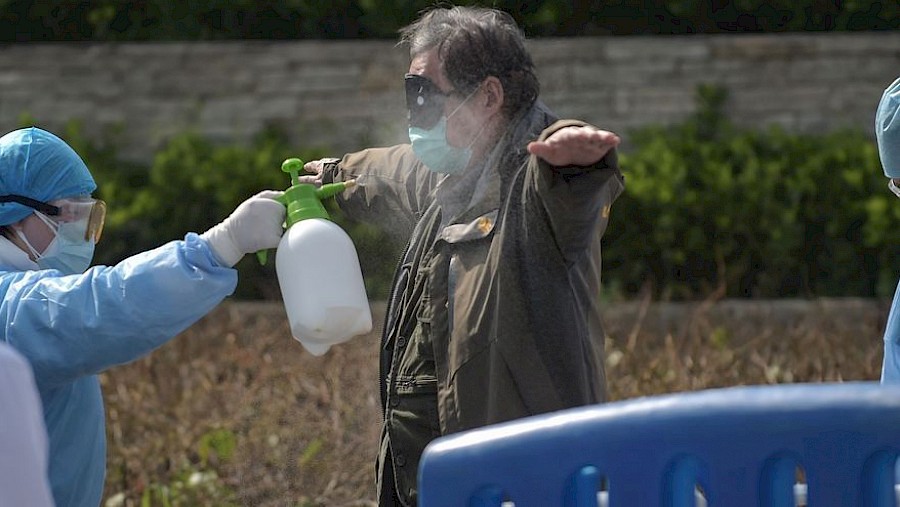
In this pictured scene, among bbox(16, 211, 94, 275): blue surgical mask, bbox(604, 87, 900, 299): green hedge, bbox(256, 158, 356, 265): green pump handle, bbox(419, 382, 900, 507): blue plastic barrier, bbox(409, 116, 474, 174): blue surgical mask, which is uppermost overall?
bbox(409, 116, 474, 174): blue surgical mask

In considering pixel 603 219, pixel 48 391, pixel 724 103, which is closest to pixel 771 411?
pixel 603 219

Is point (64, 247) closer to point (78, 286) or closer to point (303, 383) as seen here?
point (78, 286)

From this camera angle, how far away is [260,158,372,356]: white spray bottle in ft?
9.71

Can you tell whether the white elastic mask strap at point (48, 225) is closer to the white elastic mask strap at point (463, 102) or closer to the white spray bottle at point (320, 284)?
Answer: the white spray bottle at point (320, 284)

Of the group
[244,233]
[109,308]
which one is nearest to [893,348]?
[244,233]

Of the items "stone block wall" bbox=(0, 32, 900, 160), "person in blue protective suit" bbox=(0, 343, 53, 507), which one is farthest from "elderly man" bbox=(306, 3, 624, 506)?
"stone block wall" bbox=(0, 32, 900, 160)

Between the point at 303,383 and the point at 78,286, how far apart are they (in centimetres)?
319

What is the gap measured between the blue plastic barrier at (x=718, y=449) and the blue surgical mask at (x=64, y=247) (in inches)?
56.9

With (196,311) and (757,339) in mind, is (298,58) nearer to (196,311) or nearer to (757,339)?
(757,339)

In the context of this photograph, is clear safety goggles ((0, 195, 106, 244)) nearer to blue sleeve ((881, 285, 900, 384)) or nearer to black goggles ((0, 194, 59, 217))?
black goggles ((0, 194, 59, 217))

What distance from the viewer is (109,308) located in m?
2.86

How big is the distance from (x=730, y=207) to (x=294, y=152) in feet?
7.93

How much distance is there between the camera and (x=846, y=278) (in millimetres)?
7887

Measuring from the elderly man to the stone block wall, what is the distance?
4.80 metres
